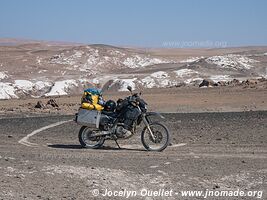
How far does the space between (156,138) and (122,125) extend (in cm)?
84

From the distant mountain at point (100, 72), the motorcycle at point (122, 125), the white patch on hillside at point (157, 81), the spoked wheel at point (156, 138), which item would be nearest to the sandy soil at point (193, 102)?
the distant mountain at point (100, 72)

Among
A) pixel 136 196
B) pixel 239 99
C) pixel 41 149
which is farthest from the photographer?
pixel 239 99

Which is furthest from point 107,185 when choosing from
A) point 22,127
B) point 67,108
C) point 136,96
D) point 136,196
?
point 67,108

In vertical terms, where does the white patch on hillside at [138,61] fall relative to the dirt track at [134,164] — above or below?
above

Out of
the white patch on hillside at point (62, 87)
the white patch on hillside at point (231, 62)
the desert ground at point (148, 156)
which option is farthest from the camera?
the white patch on hillside at point (231, 62)

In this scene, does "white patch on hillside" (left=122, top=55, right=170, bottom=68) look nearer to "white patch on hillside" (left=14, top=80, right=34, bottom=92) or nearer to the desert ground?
"white patch on hillside" (left=14, top=80, right=34, bottom=92)

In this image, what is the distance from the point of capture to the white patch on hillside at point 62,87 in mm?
36531

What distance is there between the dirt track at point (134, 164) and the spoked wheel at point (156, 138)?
0.27 metres

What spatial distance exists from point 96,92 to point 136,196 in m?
5.06

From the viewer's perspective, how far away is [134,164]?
9367 mm

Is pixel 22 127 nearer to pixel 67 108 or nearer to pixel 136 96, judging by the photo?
pixel 136 96

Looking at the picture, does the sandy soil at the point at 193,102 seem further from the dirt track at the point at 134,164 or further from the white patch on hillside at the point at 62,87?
the dirt track at the point at 134,164

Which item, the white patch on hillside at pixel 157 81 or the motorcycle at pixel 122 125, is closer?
the motorcycle at pixel 122 125

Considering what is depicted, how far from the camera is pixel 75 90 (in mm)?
37562
